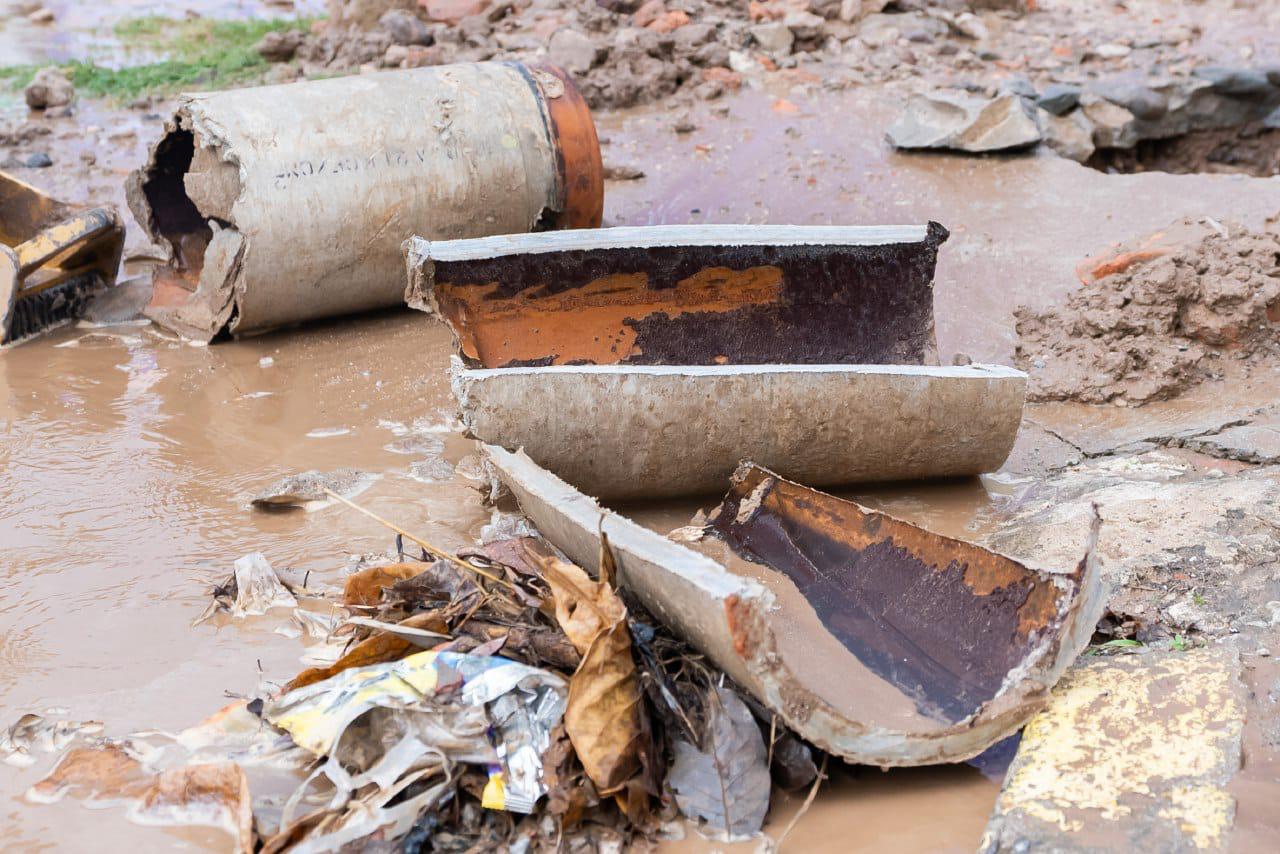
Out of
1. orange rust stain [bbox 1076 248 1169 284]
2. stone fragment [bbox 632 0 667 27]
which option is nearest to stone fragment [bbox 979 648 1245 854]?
orange rust stain [bbox 1076 248 1169 284]

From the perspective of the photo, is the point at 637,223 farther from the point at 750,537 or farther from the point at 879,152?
the point at 750,537

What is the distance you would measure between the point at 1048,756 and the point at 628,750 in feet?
3.14

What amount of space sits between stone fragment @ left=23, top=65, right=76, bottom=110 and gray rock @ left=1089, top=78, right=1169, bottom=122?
7.65 meters

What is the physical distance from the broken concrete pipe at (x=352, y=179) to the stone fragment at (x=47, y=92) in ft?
11.9

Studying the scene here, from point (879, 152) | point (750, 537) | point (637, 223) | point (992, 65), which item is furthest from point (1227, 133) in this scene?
point (750, 537)

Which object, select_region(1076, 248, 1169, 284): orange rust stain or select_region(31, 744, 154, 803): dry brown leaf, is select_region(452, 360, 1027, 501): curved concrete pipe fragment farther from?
select_region(1076, 248, 1169, 284): orange rust stain

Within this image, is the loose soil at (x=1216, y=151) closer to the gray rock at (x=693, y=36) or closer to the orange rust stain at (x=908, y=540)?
the gray rock at (x=693, y=36)

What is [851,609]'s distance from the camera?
11.4 ft

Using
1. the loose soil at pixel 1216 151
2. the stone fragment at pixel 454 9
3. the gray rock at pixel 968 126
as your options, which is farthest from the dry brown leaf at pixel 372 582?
the stone fragment at pixel 454 9

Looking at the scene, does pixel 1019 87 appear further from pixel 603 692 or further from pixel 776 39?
pixel 603 692

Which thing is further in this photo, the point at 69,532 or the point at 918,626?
the point at 69,532

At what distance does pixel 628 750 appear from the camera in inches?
104

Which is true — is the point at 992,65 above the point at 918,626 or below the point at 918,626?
above

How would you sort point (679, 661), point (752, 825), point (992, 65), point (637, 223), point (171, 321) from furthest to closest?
point (992, 65), point (637, 223), point (171, 321), point (679, 661), point (752, 825)
